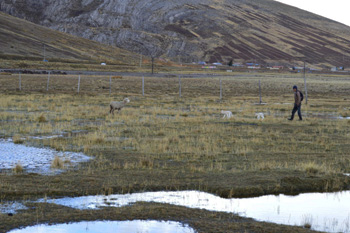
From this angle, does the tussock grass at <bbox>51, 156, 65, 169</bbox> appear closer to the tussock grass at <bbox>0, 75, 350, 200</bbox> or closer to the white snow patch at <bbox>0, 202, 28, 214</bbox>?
the tussock grass at <bbox>0, 75, 350, 200</bbox>

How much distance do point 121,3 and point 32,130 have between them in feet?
612

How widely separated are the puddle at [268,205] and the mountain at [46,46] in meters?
96.2

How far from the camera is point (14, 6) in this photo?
19950 centimetres

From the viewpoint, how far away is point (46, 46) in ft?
404

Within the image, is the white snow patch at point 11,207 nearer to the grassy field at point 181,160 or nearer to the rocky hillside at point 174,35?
the grassy field at point 181,160

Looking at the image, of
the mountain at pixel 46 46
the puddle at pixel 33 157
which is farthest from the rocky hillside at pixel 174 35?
the puddle at pixel 33 157

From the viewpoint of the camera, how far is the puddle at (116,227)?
7.42 meters

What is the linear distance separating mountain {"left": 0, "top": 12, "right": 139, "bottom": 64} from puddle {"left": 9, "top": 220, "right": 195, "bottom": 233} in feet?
320

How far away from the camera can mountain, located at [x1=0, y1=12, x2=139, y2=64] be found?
366ft

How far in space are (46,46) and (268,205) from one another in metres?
120

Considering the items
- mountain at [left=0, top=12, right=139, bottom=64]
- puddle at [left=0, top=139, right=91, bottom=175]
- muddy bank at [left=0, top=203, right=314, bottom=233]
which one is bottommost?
muddy bank at [left=0, top=203, right=314, bottom=233]

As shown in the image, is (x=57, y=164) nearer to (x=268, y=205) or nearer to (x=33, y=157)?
(x=33, y=157)

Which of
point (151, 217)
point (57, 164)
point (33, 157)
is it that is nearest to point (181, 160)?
point (57, 164)

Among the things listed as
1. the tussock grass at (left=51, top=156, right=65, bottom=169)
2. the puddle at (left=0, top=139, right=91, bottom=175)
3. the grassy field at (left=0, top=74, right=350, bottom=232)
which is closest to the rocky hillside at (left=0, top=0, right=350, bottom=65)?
the grassy field at (left=0, top=74, right=350, bottom=232)
